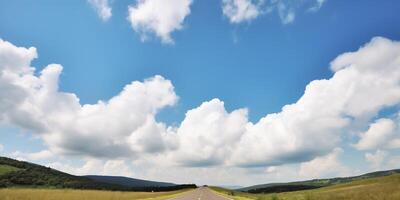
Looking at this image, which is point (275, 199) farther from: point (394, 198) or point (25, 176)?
point (25, 176)

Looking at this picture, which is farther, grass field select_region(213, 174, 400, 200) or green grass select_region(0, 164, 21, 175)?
green grass select_region(0, 164, 21, 175)

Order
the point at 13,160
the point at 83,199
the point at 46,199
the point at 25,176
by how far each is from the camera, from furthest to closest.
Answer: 1. the point at 13,160
2. the point at 25,176
3. the point at 83,199
4. the point at 46,199

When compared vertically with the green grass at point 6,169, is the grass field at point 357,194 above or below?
below

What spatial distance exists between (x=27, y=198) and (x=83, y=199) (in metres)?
6.20

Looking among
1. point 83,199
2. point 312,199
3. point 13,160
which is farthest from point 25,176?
point 312,199

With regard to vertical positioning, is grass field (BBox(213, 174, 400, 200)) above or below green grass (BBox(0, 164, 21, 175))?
below

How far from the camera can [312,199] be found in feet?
88.5

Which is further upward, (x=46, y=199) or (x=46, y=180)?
(x=46, y=180)

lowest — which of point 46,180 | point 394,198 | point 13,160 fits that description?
point 394,198

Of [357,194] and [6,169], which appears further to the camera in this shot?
[6,169]

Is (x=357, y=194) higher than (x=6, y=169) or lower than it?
lower

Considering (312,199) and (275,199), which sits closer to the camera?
(312,199)

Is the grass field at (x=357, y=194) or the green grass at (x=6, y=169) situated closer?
the grass field at (x=357, y=194)

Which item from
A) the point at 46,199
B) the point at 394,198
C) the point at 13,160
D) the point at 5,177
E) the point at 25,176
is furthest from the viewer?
the point at 13,160
